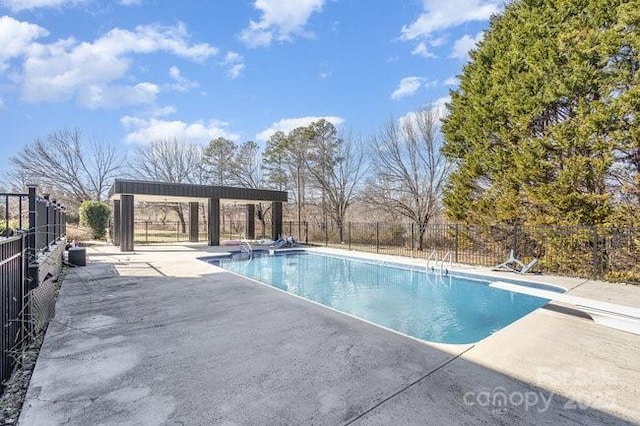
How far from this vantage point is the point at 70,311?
15.6ft

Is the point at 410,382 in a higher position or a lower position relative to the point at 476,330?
higher

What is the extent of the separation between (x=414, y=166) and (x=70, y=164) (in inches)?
1070

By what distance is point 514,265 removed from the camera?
9484mm

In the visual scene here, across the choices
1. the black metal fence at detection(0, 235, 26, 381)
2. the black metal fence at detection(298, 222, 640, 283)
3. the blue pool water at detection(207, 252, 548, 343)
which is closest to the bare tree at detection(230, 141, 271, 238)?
the blue pool water at detection(207, 252, 548, 343)

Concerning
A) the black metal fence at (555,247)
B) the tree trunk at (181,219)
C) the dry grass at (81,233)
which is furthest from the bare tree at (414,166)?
the tree trunk at (181,219)

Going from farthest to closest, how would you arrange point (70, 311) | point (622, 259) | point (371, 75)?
point (371, 75), point (622, 259), point (70, 311)

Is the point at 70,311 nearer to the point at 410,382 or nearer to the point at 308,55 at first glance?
the point at 410,382

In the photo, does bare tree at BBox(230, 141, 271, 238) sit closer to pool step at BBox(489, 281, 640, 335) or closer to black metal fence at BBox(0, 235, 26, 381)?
black metal fence at BBox(0, 235, 26, 381)

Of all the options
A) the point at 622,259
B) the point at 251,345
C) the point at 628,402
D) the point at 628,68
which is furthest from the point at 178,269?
the point at 628,68

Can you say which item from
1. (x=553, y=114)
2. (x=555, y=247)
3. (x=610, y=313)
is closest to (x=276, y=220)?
(x=555, y=247)

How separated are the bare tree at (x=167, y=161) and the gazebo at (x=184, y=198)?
13.3m

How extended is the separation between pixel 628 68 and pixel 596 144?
182 cm

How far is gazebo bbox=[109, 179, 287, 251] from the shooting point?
1302cm

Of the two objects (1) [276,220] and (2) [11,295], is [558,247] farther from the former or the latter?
(1) [276,220]
